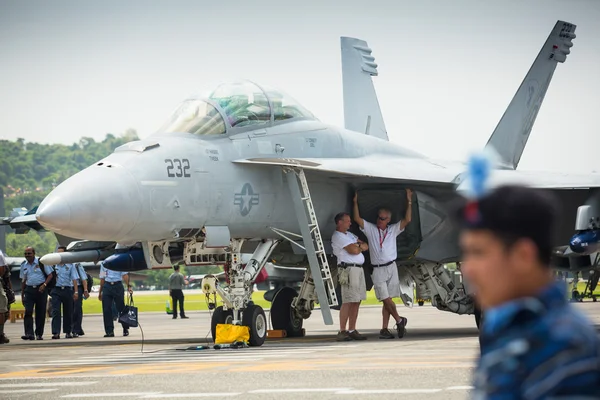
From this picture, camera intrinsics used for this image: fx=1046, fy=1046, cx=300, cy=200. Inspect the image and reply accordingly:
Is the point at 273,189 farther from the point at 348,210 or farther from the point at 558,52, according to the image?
the point at 558,52

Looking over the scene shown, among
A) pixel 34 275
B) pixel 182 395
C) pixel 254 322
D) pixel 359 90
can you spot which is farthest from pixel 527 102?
pixel 182 395

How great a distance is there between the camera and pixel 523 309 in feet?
7.38

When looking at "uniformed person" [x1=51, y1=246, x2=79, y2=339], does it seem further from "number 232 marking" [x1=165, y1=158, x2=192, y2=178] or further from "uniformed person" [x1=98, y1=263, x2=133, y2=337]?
"number 232 marking" [x1=165, y1=158, x2=192, y2=178]

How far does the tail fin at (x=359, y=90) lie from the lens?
21203 mm

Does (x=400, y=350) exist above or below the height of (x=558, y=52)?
below

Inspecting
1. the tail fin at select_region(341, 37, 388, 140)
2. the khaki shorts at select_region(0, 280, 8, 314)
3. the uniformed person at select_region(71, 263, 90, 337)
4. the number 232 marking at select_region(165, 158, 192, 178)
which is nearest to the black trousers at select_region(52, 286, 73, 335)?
the uniformed person at select_region(71, 263, 90, 337)

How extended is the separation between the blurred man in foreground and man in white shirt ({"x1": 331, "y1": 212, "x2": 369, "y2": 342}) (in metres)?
12.6

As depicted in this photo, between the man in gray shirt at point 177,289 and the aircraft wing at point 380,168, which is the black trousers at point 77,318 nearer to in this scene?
the aircraft wing at point 380,168

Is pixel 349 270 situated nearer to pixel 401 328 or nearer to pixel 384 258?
pixel 384 258

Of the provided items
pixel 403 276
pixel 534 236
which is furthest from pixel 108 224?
pixel 534 236

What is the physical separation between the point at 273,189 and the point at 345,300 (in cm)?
190

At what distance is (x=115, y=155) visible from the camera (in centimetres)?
1308

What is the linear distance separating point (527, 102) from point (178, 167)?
9.10 m

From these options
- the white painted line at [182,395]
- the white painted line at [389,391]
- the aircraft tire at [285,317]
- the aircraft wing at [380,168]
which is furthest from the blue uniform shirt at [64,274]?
the white painted line at [389,391]
